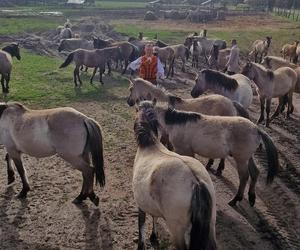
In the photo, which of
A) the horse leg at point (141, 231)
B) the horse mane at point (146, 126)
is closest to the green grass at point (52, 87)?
the horse mane at point (146, 126)

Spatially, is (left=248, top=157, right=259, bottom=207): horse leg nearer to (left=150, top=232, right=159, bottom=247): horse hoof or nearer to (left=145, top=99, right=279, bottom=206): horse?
(left=145, top=99, right=279, bottom=206): horse

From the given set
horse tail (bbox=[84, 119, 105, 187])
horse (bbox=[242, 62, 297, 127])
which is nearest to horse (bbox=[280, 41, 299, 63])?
horse (bbox=[242, 62, 297, 127])

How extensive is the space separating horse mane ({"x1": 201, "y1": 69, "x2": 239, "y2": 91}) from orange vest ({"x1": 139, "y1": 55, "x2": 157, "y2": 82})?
143 centimetres

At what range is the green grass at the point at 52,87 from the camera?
13125 mm

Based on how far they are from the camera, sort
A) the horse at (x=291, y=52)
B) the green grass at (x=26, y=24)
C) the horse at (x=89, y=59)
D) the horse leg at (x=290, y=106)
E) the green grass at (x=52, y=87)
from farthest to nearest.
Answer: the green grass at (x=26, y=24)
the horse at (x=291, y=52)
the horse at (x=89, y=59)
the green grass at (x=52, y=87)
the horse leg at (x=290, y=106)

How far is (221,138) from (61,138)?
2678 millimetres

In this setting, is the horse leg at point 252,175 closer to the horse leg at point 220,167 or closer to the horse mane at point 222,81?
the horse leg at point 220,167

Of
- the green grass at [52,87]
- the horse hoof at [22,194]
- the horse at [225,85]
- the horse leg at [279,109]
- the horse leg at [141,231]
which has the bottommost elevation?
the green grass at [52,87]

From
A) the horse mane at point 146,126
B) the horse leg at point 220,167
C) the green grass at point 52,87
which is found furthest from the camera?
the green grass at point 52,87

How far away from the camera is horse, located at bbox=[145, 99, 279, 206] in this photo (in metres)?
6.38

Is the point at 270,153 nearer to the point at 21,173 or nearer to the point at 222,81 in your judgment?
the point at 222,81

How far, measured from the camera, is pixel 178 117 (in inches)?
264

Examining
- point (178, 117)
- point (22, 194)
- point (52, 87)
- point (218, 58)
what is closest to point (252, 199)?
point (178, 117)

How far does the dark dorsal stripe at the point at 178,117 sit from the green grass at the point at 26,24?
1056 inches
